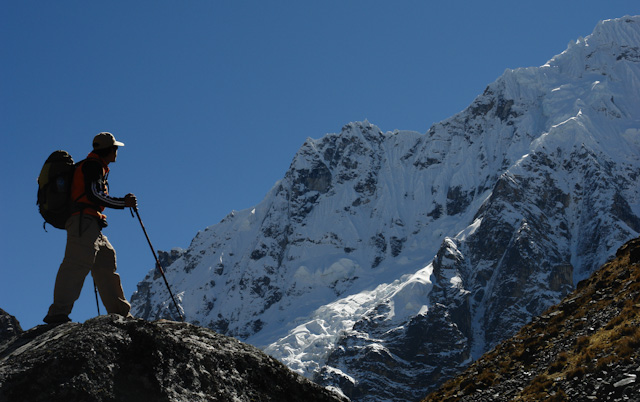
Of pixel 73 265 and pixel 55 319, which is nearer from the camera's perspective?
pixel 55 319

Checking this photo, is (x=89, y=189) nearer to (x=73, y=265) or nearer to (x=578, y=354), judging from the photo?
(x=73, y=265)

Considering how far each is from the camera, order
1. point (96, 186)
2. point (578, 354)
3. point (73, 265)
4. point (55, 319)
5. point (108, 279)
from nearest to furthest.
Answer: point (55, 319) < point (73, 265) < point (96, 186) < point (108, 279) < point (578, 354)

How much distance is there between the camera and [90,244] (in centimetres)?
1262

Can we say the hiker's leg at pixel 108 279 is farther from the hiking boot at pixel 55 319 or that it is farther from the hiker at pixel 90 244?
the hiking boot at pixel 55 319

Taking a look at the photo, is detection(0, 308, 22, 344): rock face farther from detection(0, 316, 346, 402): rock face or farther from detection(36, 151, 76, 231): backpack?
detection(0, 316, 346, 402): rock face

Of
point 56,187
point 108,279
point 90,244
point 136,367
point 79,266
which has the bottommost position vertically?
point 136,367

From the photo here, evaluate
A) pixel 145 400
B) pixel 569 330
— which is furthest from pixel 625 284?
pixel 145 400

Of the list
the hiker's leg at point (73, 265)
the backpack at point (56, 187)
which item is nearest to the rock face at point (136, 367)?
the hiker's leg at point (73, 265)

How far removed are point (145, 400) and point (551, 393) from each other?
1197cm

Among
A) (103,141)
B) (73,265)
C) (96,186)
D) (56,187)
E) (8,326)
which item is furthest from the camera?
(8,326)

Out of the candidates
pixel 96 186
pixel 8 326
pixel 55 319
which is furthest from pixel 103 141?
pixel 8 326

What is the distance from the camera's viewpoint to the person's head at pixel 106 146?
1321 cm

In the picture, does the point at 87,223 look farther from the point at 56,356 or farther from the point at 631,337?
the point at 631,337

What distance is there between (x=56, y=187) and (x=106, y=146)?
40.7 inches
